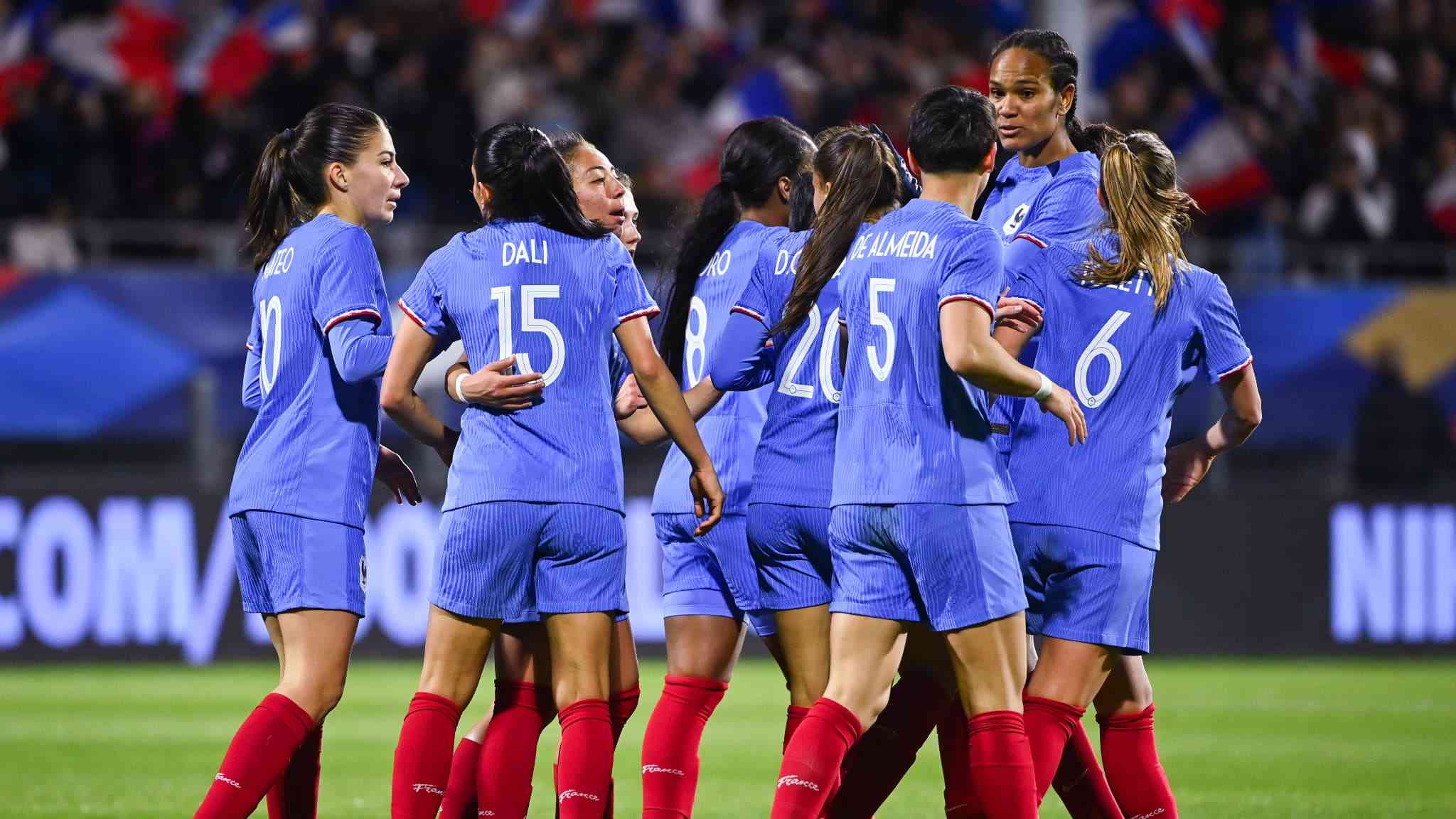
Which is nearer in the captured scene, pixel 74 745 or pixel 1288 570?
pixel 74 745

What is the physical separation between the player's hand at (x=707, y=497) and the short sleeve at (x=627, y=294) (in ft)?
1.62

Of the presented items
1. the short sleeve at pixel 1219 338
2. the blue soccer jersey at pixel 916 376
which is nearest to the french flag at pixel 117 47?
the blue soccer jersey at pixel 916 376

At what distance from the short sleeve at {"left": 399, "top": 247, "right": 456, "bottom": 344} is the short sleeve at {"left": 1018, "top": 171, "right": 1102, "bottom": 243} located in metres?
1.76

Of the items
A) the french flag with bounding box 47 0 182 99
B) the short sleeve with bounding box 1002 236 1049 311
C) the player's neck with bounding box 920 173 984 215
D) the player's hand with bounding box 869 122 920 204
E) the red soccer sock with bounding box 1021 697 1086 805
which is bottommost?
the red soccer sock with bounding box 1021 697 1086 805

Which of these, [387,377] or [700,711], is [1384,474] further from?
[387,377]

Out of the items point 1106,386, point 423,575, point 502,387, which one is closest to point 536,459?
point 502,387

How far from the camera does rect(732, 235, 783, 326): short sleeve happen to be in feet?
18.9

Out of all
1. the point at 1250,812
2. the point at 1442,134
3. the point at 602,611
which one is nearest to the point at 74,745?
the point at 602,611

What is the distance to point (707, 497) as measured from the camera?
5.50 meters

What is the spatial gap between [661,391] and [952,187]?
1017 millimetres

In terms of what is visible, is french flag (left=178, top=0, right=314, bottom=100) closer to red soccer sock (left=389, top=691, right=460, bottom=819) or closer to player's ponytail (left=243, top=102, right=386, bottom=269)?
player's ponytail (left=243, top=102, right=386, bottom=269)

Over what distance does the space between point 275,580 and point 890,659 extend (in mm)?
A: 1815

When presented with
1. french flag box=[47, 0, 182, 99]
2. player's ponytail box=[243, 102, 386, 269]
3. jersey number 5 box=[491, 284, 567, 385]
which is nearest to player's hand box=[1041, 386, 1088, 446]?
jersey number 5 box=[491, 284, 567, 385]

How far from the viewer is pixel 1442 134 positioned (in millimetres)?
16844
